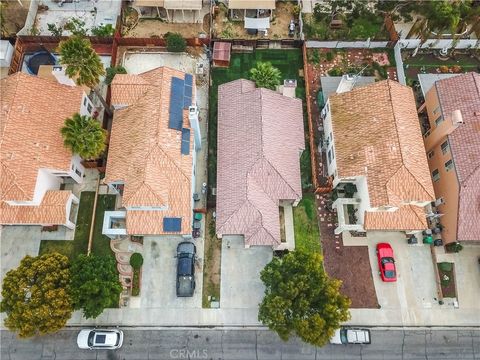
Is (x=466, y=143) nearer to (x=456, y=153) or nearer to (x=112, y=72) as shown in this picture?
(x=456, y=153)

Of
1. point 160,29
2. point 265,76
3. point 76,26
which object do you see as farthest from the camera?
point 160,29

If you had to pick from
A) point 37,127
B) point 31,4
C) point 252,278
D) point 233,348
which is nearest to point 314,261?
point 252,278

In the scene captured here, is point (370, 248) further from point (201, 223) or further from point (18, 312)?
point (18, 312)

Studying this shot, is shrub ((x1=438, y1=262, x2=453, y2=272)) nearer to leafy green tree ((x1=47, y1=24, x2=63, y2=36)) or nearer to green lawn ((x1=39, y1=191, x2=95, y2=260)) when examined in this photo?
green lawn ((x1=39, y1=191, x2=95, y2=260))

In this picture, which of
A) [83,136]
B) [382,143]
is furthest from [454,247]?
[83,136]

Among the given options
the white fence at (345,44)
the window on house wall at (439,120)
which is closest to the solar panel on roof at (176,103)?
the white fence at (345,44)
